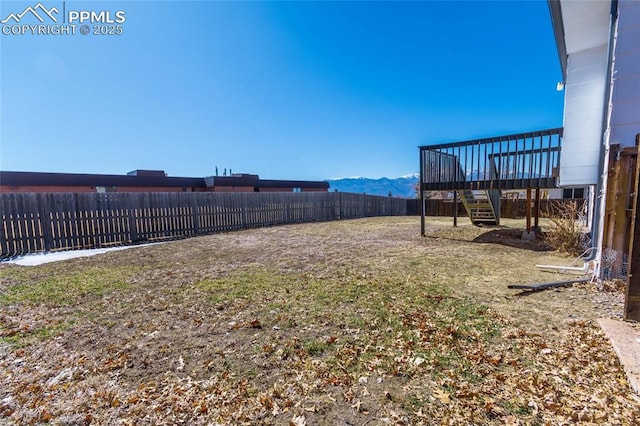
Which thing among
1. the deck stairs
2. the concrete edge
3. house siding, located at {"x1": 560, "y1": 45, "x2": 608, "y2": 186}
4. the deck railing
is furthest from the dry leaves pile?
the deck stairs

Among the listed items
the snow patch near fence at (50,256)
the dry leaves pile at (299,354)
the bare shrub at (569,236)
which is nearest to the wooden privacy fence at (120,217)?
the snow patch near fence at (50,256)

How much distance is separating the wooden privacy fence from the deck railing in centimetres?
768

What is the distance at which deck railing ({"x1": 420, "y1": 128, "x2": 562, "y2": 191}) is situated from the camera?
727cm

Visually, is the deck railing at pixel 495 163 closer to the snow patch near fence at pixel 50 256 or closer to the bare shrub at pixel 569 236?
the bare shrub at pixel 569 236

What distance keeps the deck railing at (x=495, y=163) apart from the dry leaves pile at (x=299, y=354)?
4.48 m

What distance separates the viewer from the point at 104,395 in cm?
214

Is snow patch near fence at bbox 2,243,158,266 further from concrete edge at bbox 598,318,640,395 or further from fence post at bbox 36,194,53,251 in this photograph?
concrete edge at bbox 598,318,640,395

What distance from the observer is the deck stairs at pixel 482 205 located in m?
11.8

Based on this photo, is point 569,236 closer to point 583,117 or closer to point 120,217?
point 583,117

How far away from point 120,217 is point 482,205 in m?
13.7

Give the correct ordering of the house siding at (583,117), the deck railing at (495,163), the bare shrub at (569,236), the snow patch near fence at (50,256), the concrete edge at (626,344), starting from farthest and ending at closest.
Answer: the deck railing at (495,163) → the snow patch near fence at (50,256) → the bare shrub at (569,236) → the house siding at (583,117) → the concrete edge at (626,344)

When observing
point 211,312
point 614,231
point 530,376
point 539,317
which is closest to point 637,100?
point 614,231

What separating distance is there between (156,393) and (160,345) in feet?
2.52

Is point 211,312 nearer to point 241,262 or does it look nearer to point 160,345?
point 160,345
